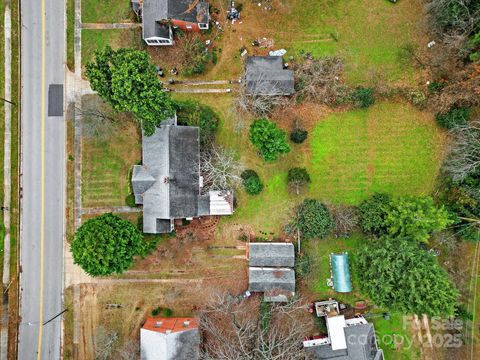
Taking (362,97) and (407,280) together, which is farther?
(362,97)

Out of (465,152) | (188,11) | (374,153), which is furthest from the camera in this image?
(374,153)

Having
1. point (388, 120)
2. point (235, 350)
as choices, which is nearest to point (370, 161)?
point (388, 120)

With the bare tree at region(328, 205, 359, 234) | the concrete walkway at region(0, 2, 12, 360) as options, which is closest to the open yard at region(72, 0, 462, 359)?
the bare tree at region(328, 205, 359, 234)

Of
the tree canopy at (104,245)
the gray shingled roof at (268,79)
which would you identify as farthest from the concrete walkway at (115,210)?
the gray shingled roof at (268,79)

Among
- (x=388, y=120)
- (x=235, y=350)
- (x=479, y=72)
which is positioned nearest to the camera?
(x=479, y=72)

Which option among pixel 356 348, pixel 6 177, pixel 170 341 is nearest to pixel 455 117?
pixel 356 348

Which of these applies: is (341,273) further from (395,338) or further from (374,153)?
(374,153)

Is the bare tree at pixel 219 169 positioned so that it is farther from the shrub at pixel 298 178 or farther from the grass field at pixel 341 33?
the grass field at pixel 341 33

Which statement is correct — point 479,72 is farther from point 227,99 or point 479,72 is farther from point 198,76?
point 198,76
